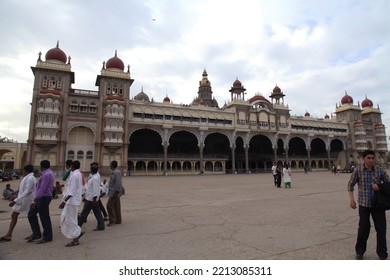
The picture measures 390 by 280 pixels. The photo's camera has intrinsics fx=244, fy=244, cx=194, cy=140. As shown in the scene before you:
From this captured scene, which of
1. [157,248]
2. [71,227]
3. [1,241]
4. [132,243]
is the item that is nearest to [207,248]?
[157,248]

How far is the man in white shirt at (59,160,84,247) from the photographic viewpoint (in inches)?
193

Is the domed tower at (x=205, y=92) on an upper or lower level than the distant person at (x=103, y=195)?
upper

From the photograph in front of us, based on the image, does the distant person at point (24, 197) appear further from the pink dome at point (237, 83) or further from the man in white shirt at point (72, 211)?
the pink dome at point (237, 83)

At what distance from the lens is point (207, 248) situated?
433 cm

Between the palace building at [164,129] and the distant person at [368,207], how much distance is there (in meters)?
34.8

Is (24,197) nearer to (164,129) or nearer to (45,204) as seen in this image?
(45,204)

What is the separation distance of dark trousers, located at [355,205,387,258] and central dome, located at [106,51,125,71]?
133 feet

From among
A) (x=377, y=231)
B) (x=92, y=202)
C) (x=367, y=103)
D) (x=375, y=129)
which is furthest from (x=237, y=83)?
(x=377, y=231)

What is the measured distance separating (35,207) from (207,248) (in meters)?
3.88

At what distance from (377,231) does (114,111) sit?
36641 mm

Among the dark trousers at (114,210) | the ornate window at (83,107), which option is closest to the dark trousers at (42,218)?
the dark trousers at (114,210)

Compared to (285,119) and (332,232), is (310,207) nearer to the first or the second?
(332,232)

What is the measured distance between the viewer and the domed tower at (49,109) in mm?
32625

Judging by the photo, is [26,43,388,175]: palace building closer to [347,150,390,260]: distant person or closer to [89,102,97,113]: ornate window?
[89,102,97,113]: ornate window
